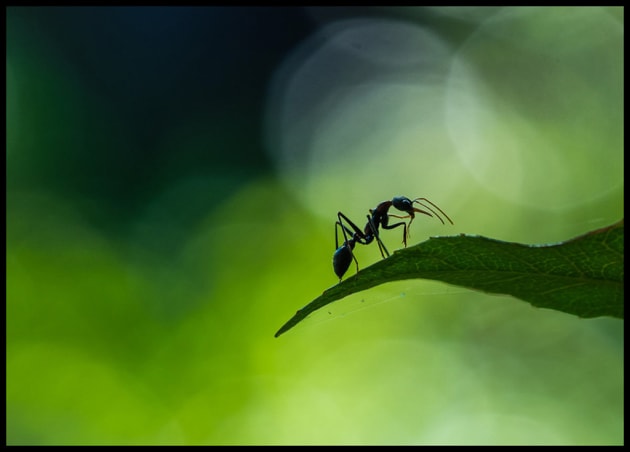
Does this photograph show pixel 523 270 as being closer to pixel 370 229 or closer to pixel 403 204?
pixel 403 204

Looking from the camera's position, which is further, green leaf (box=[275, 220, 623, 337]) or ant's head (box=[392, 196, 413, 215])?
ant's head (box=[392, 196, 413, 215])

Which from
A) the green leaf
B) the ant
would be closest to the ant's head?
the ant

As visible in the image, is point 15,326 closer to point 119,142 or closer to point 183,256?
point 183,256

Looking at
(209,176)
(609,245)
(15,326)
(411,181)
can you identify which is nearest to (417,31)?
(411,181)

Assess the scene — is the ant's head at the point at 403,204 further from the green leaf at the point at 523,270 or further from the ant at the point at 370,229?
the green leaf at the point at 523,270

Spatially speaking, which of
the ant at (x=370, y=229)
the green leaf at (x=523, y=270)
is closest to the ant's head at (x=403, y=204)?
the ant at (x=370, y=229)

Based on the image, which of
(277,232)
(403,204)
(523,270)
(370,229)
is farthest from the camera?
(277,232)

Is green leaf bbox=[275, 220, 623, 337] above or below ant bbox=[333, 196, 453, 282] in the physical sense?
below

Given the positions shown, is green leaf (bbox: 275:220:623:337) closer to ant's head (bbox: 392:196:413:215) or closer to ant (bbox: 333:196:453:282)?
ant (bbox: 333:196:453:282)

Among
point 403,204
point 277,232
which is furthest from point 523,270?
point 277,232

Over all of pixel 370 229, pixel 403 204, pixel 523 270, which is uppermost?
pixel 370 229
